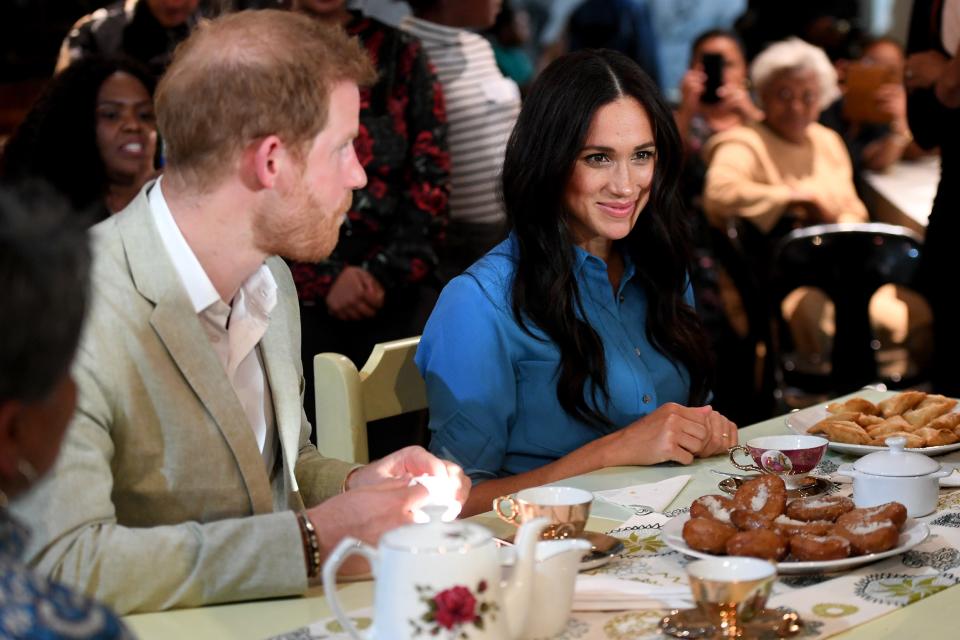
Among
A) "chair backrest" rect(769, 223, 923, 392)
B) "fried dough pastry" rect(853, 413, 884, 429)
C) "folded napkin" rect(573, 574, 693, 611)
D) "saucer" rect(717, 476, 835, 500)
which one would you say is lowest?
"chair backrest" rect(769, 223, 923, 392)

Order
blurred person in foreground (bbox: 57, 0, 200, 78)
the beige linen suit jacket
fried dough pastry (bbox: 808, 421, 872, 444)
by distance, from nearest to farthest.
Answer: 1. the beige linen suit jacket
2. fried dough pastry (bbox: 808, 421, 872, 444)
3. blurred person in foreground (bbox: 57, 0, 200, 78)

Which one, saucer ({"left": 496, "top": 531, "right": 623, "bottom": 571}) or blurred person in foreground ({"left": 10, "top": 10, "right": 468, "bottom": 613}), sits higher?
blurred person in foreground ({"left": 10, "top": 10, "right": 468, "bottom": 613})

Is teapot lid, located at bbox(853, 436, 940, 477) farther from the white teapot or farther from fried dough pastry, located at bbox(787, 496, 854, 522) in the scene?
the white teapot

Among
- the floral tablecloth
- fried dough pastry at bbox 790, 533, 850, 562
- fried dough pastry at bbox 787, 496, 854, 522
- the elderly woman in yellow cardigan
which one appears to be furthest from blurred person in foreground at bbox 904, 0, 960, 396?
fried dough pastry at bbox 790, 533, 850, 562

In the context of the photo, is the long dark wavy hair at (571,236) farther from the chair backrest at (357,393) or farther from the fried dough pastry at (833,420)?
the fried dough pastry at (833,420)

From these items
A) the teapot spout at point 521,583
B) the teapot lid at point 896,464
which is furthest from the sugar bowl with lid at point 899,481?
the teapot spout at point 521,583

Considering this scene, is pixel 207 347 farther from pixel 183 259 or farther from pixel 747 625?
pixel 747 625

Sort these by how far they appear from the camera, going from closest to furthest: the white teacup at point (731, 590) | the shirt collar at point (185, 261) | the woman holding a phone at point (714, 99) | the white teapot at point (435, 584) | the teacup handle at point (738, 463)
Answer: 1. the white teapot at point (435, 584)
2. the white teacup at point (731, 590)
3. the shirt collar at point (185, 261)
4. the teacup handle at point (738, 463)
5. the woman holding a phone at point (714, 99)

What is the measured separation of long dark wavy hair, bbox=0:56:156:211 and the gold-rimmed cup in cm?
211

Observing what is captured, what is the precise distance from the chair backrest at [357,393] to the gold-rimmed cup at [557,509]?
0.55 m

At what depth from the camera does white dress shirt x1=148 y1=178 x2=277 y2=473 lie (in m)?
1.59

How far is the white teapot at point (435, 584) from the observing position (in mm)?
1158

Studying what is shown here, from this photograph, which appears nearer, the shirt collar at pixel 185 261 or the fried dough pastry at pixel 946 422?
the shirt collar at pixel 185 261

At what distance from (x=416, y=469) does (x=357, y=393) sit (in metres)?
0.40
